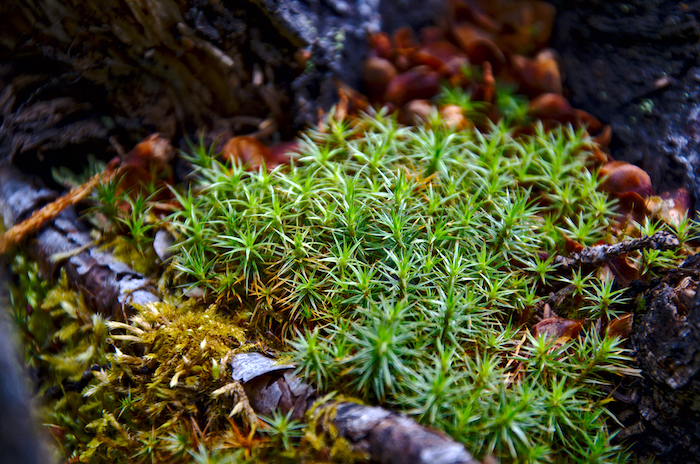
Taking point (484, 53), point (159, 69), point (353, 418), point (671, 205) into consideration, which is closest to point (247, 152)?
point (159, 69)

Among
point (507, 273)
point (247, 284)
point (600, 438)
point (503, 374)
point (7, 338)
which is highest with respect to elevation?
point (7, 338)

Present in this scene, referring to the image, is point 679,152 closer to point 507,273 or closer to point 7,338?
point 507,273

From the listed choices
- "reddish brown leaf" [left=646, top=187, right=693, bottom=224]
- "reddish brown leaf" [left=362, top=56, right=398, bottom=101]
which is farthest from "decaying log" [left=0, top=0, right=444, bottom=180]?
"reddish brown leaf" [left=646, top=187, right=693, bottom=224]

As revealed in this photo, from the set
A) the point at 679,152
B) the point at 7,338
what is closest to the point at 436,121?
the point at 679,152

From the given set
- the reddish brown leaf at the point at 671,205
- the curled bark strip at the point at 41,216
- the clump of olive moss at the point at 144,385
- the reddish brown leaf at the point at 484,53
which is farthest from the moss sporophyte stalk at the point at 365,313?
the reddish brown leaf at the point at 484,53

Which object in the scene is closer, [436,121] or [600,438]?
[600,438]

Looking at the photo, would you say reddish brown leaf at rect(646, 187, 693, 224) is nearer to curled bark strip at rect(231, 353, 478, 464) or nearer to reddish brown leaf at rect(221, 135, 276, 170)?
curled bark strip at rect(231, 353, 478, 464)

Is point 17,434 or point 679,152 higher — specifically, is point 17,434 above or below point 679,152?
above

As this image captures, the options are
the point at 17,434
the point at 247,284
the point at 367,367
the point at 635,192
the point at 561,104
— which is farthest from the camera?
the point at 561,104

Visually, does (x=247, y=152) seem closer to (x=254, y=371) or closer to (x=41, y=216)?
(x=41, y=216)
